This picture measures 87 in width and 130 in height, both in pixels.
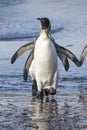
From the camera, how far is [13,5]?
36.4 meters

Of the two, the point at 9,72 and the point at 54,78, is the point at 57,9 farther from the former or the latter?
the point at 54,78

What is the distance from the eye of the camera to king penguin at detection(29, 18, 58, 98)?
33.0 ft

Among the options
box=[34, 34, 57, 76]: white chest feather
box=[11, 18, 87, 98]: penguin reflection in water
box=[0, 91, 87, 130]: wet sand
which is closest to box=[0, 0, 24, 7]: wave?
box=[0, 91, 87, 130]: wet sand

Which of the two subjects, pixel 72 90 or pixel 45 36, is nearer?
pixel 45 36

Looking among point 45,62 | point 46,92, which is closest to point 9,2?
point 46,92

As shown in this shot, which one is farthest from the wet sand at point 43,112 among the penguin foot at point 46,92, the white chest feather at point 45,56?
the white chest feather at point 45,56

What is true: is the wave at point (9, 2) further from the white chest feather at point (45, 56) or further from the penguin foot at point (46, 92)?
the white chest feather at point (45, 56)

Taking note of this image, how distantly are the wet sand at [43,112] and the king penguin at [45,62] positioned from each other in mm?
221

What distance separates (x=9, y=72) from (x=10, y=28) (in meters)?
14.7

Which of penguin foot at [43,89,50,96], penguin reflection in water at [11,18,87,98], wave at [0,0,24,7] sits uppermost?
penguin reflection in water at [11,18,87,98]

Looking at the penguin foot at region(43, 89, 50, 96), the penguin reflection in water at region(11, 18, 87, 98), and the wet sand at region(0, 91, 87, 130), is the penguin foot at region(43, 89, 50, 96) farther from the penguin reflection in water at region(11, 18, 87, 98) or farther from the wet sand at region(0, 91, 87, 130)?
the wet sand at region(0, 91, 87, 130)

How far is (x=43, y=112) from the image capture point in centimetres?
834

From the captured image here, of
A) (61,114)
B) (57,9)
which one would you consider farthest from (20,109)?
(57,9)

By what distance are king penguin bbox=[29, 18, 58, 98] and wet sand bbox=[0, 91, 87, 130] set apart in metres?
0.22
